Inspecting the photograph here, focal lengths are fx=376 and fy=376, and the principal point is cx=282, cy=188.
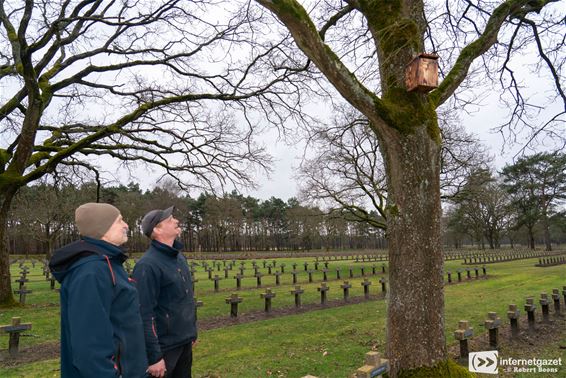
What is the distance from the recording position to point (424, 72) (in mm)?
3961

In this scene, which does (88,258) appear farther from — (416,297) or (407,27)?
(407,27)

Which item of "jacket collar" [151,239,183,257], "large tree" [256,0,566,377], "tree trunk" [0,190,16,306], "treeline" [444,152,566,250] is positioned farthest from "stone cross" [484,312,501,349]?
"treeline" [444,152,566,250]

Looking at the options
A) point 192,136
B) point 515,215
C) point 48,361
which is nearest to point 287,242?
point 515,215

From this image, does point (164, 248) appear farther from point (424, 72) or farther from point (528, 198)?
point (528, 198)

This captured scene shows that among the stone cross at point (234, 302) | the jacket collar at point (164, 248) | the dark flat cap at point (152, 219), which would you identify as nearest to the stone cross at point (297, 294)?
the stone cross at point (234, 302)

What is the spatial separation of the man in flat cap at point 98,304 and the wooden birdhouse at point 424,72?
10.5 feet

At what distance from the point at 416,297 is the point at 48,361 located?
21.3ft

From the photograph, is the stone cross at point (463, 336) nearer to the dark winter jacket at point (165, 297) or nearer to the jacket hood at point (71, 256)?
the dark winter jacket at point (165, 297)

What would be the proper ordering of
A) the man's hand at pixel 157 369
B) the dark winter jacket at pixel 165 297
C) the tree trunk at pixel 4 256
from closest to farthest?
the man's hand at pixel 157 369
the dark winter jacket at pixel 165 297
the tree trunk at pixel 4 256

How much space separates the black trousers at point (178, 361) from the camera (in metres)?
3.36

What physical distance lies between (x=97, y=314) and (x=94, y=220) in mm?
625

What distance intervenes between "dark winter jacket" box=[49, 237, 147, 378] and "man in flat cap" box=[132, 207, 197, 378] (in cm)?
71

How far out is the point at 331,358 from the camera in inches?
242

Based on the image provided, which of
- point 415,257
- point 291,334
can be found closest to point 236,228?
point 291,334
